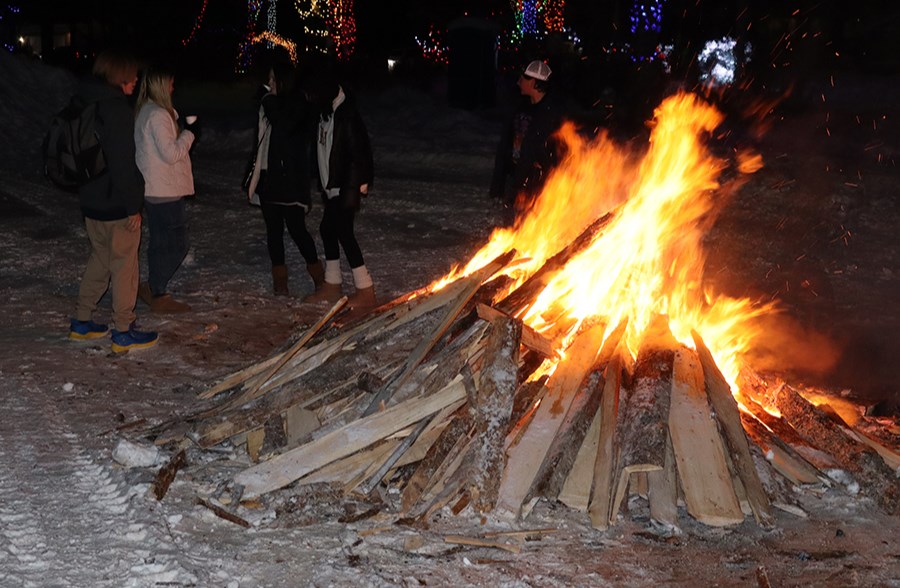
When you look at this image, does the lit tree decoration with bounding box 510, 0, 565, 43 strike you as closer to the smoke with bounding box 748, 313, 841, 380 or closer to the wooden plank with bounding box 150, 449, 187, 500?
the smoke with bounding box 748, 313, 841, 380

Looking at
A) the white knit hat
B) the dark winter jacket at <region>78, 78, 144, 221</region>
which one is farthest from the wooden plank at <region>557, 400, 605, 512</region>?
the white knit hat

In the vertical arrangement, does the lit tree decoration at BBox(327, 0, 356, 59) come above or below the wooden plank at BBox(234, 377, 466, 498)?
above

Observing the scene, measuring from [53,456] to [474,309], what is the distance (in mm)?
2702

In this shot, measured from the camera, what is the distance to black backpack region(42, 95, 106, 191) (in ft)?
22.6

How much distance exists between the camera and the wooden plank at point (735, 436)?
15.9ft

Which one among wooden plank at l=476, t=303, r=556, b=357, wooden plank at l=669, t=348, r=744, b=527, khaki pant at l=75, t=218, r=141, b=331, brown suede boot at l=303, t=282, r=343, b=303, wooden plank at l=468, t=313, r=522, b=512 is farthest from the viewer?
brown suede boot at l=303, t=282, r=343, b=303

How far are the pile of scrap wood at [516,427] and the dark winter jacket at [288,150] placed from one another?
8.95ft

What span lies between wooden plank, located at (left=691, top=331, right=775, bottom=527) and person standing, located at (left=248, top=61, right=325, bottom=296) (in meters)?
4.22

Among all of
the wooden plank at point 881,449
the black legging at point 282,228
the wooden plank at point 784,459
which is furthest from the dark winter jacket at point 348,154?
the wooden plank at point 881,449

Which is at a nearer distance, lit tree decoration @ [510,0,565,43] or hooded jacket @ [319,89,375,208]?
hooded jacket @ [319,89,375,208]

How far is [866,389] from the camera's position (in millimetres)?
7137

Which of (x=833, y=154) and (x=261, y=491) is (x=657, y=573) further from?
(x=833, y=154)

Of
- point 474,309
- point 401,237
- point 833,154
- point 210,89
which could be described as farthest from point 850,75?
point 474,309

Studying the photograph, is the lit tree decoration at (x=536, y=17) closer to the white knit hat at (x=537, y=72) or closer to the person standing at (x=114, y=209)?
the white knit hat at (x=537, y=72)
